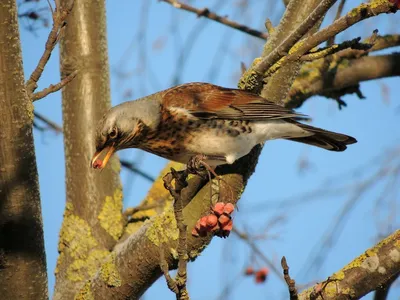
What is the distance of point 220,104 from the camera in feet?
13.6

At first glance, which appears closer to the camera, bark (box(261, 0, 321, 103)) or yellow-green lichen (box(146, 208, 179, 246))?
yellow-green lichen (box(146, 208, 179, 246))

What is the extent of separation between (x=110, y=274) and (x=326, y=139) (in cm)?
177

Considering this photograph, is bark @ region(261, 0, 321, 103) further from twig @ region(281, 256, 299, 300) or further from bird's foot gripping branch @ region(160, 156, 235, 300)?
twig @ region(281, 256, 299, 300)

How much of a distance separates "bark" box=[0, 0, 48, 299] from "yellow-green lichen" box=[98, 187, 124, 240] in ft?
3.84

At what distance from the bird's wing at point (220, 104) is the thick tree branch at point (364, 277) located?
1333 millimetres

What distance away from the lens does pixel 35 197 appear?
120 inches

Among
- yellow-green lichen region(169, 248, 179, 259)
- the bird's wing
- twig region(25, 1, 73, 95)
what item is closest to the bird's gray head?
the bird's wing

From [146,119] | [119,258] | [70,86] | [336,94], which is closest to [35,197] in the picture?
[119,258]

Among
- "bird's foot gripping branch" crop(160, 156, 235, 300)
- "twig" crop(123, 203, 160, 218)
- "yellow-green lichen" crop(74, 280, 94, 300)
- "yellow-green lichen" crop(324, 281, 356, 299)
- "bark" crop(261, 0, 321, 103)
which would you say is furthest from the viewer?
"twig" crop(123, 203, 160, 218)

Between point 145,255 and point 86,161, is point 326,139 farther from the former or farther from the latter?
point 145,255

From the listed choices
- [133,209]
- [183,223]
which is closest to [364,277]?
[183,223]

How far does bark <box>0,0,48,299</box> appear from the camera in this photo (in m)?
2.90

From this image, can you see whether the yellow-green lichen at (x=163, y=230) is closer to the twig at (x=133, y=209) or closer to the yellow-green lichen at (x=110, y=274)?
the yellow-green lichen at (x=110, y=274)

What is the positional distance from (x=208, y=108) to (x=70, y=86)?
942 mm
